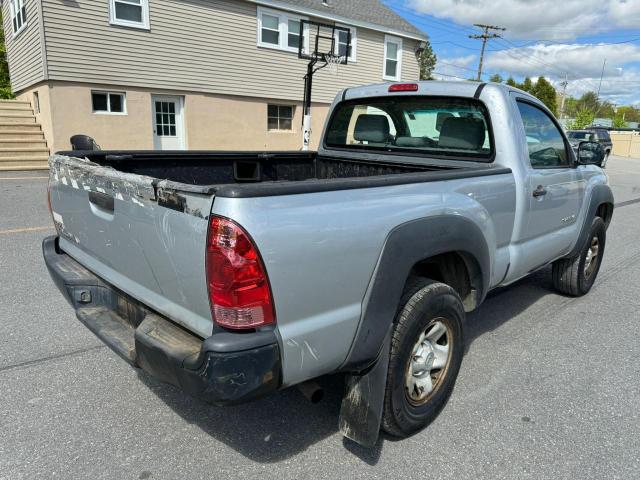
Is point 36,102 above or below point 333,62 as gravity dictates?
below

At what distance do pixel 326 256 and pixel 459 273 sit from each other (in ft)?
4.28

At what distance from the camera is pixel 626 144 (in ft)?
114

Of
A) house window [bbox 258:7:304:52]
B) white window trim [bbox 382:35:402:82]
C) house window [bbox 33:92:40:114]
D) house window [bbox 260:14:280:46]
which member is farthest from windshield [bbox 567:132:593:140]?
house window [bbox 33:92:40:114]

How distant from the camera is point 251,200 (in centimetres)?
184

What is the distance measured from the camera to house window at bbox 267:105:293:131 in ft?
56.6

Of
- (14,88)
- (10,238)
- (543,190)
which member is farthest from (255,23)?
(543,190)

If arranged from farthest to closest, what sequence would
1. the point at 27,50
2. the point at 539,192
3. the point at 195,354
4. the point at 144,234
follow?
the point at 27,50
the point at 539,192
the point at 144,234
the point at 195,354

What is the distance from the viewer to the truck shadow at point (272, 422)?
8.43 ft

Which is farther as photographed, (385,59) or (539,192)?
(385,59)

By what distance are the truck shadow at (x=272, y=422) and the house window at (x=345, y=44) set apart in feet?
54.0

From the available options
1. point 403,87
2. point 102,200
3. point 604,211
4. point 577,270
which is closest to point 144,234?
point 102,200

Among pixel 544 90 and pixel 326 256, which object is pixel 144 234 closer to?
→ pixel 326 256

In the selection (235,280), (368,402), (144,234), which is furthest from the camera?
(368,402)

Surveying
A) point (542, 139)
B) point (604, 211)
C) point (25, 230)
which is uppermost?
point (542, 139)
